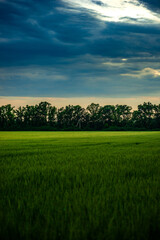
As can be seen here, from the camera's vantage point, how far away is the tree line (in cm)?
10375

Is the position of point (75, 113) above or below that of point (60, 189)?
above

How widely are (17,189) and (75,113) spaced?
11164cm

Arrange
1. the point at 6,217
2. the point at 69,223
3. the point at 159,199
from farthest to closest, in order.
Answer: the point at 159,199, the point at 6,217, the point at 69,223

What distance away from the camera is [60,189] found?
316 centimetres

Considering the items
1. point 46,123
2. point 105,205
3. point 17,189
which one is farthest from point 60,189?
point 46,123

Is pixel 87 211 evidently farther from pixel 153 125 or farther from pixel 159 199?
pixel 153 125

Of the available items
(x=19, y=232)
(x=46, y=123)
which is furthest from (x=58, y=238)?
(x=46, y=123)

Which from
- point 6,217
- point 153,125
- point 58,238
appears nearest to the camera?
point 58,238

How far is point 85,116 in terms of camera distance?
11431cm

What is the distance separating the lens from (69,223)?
6.35ft

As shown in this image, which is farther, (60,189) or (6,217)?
(60,189)

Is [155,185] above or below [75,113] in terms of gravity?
below

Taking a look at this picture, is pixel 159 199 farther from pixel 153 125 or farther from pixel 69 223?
pixel 153 125

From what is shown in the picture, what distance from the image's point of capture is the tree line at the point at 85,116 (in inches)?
4085
